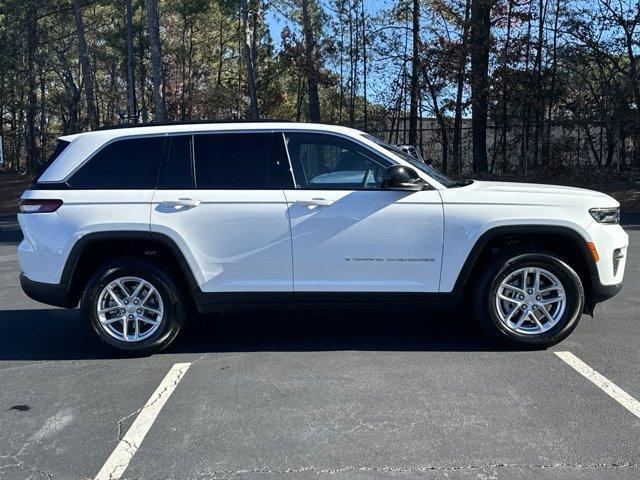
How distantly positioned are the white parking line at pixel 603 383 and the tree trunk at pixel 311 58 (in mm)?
21198

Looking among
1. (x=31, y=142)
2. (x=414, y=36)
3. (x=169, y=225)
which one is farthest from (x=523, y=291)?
(x=31, y=142)

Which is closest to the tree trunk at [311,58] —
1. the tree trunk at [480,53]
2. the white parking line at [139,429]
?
the tree trunk at [480,53]

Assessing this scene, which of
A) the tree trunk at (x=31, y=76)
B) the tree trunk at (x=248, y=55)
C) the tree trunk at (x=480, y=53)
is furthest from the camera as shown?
the tree trunk at (x=31, y=76)

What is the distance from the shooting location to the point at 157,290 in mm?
5516

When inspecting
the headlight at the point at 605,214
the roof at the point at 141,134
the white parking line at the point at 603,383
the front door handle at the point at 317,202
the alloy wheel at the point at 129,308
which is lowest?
the white parking line at the point at 603,383

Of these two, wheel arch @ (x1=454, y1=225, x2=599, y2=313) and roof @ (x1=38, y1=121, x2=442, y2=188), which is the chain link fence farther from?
roof @ (x1=38, y1=121, x2=442, y2=188)

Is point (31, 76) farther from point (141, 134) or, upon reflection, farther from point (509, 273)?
point (509, 273)

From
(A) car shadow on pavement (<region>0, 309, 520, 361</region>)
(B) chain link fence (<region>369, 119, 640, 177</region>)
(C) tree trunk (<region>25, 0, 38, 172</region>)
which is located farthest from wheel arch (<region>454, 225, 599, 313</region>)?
(C) tree trunk (<region>25, 0, 38, 172</region>)

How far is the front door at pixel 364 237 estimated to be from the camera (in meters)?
5.34

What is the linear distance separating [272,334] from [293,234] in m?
1.30

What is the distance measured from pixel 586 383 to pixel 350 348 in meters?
1.92

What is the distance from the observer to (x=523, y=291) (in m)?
5.47

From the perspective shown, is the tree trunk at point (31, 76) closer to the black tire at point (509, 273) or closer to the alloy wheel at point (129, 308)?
the alloy wheel at point (129, 308)

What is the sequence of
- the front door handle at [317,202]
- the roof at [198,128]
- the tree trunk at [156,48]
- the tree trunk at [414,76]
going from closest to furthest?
1. the front door handle at [317,202]
2. the roof at [198,128]
3. the tree trunk at [156,48]
4. the tree trunk at [414,76]
